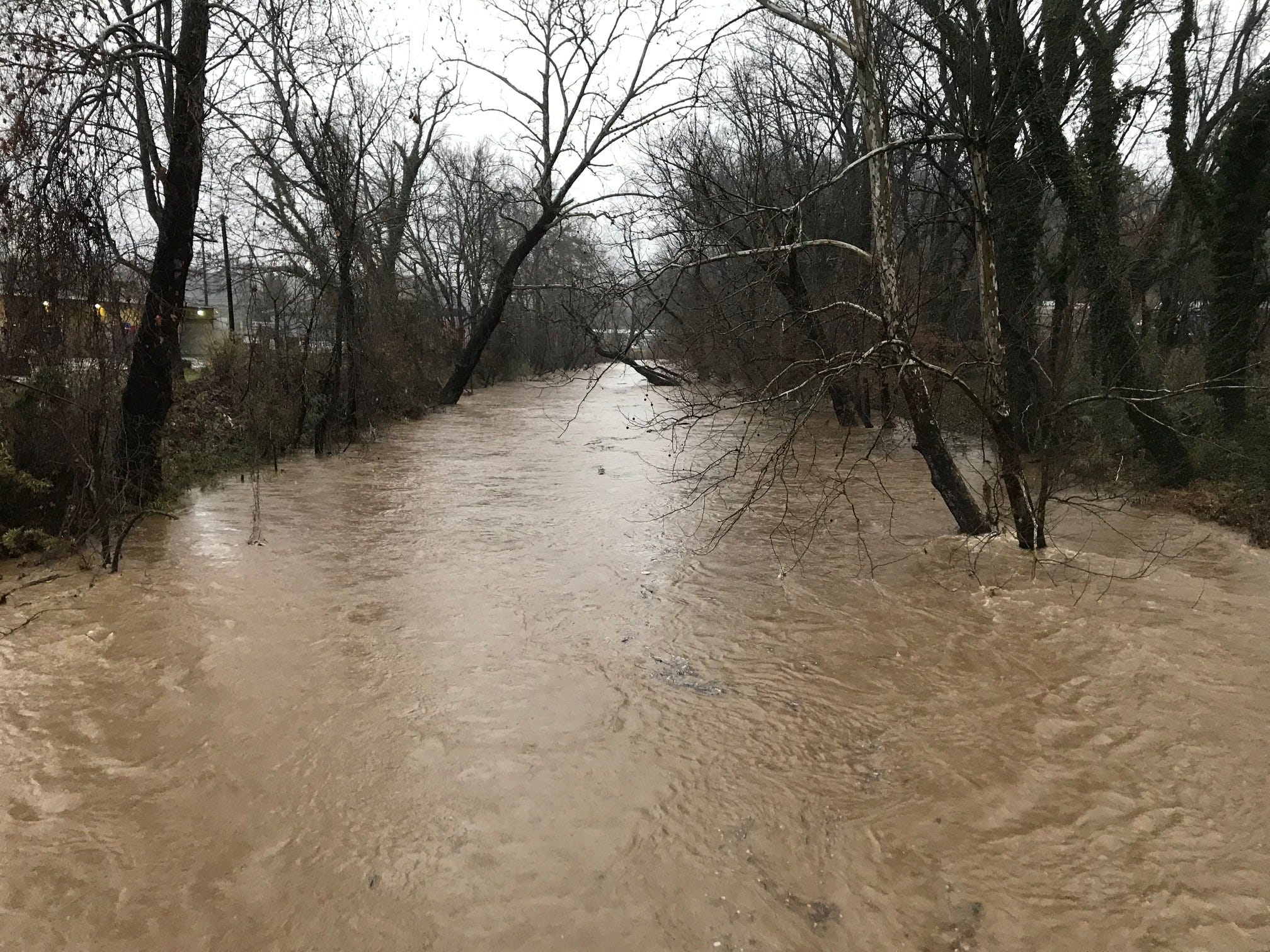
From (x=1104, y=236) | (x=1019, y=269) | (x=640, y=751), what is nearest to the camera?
(x=640, y=751)

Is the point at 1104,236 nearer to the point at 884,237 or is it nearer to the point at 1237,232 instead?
the point at 1237,232

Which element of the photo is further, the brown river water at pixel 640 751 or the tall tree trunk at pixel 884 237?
the tall tree trunk at pixel 884 237

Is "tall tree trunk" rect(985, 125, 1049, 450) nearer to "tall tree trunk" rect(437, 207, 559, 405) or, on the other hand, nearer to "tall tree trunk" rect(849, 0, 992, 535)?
"tall tree trunk" rect(849, 0, 992, 535)

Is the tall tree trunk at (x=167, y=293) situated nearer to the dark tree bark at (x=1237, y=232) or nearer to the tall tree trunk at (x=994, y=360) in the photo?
the tall tree trunk at (x=994, y=360)

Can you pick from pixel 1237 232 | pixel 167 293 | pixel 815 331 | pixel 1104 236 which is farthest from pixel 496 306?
pixel 1237 232

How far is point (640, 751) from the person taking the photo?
4.86 metres

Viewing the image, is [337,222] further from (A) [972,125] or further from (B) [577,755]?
(B) [577,755]

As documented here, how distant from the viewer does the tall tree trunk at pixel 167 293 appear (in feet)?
29.5

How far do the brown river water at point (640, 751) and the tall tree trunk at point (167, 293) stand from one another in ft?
5.35

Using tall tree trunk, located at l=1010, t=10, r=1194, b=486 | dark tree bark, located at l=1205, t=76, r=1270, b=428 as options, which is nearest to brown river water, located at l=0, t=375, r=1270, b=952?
tall tree trunk, located at l=1010, t=10, r=1194, b=486

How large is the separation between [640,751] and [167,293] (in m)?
8.45

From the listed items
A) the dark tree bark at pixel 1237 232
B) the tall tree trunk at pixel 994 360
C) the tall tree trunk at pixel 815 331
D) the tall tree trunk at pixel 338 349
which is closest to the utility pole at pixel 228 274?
the tall tree trunk at pixel 338 349

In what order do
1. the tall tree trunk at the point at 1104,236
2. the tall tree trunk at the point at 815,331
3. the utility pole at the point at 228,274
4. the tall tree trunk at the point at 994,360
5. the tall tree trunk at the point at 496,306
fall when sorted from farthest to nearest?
the tall tree trunk at the point at 496,306
the utility pole at the point at 228,274
the tall tree trunk at the point at 1104,236
the tall tree trunk at the point at 815,331
the tall tree trunk at the point at 994,360

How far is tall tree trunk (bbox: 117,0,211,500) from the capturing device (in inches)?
353
